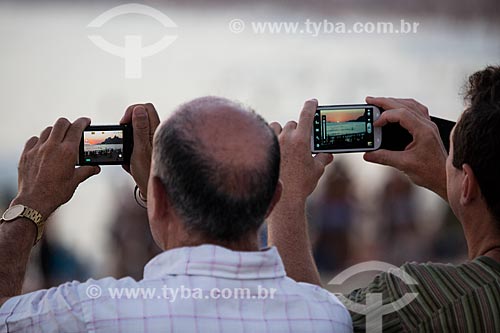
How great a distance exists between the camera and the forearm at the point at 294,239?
183 centimetres

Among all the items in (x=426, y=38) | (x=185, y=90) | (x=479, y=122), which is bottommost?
(x=479, y=122)

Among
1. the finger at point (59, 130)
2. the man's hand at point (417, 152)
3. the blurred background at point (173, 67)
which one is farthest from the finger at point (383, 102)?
the blurred background at point (173, 67)

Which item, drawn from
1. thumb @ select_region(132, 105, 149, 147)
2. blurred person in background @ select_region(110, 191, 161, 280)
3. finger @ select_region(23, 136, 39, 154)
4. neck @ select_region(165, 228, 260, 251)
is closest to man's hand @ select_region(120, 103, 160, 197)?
thumb @ select_region(132, 105, 149, 147)

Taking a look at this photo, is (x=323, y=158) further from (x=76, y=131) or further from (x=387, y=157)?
Result: (x=76, y=131)

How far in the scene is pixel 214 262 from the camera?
159 centimetres

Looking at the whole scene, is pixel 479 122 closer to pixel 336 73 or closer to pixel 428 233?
pixel 336 73

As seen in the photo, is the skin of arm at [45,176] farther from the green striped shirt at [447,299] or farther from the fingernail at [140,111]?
the green striped shirt at [447,299]

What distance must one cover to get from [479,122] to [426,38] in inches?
163

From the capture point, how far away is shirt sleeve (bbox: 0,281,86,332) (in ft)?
5.15

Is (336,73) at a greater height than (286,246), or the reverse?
(336,73)

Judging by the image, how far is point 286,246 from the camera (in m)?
1.84

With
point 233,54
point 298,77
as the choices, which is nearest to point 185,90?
point 233,54

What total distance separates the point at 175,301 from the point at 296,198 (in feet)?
1.30
